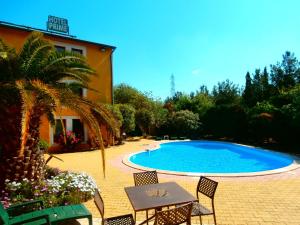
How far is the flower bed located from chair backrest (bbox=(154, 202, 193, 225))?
3.37 m

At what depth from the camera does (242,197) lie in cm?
750

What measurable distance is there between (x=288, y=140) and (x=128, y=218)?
58.6 feet

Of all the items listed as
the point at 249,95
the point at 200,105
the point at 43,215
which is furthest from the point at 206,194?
the point at 249,95

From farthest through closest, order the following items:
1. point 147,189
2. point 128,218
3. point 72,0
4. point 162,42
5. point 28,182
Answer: point 162,42
point 72,0
point 28,182
point 147,189
point 128,218

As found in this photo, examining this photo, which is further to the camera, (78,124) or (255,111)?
(255,111)

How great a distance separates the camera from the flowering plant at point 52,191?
6.42 metres

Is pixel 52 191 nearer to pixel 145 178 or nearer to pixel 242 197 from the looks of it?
pixel 145 178

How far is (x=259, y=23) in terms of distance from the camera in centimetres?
1555

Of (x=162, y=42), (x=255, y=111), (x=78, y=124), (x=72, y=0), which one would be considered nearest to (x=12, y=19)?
(x=72, y=0)

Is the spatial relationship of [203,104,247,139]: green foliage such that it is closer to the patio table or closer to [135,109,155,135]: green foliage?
[135,109,155,135]: green foliage

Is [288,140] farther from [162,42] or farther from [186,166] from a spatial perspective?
[162,42]

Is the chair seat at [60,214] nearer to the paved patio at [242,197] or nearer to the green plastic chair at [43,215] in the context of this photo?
the green plastic chair at [43,215]

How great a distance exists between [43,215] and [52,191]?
2596 mm

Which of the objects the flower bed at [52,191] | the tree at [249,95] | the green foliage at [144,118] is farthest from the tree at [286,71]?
the flower bed at [52,191]
